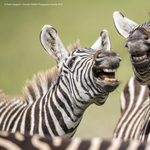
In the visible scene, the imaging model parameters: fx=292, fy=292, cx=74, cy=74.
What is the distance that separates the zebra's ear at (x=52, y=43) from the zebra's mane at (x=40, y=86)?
193 millimetres

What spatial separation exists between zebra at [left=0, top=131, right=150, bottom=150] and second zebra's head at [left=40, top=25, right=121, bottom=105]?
1.24m

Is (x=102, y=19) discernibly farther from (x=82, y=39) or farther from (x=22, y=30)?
(x=22, y=30)

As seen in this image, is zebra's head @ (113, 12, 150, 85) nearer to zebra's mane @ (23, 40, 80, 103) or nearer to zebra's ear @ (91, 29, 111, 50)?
zebra's ear @ (91, 29, 111, 50)

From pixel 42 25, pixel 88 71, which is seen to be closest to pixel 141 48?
pixel 88 71

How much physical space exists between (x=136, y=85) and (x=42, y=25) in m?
6.12

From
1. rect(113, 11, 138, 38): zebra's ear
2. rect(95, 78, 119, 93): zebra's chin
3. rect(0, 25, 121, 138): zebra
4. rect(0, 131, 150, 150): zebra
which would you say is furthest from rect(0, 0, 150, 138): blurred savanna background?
rect(0, 131, 150, 150): zebra

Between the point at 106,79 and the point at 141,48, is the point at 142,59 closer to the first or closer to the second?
the point at 141,48

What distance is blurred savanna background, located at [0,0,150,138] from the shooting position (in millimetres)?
9609

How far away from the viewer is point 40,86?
10.6 ft

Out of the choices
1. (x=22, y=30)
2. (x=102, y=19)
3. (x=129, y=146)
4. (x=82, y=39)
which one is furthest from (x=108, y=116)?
(x=129, y=146)

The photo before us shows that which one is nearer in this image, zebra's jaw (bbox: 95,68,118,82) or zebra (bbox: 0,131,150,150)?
zebra (bbox: 0,131,150,150)

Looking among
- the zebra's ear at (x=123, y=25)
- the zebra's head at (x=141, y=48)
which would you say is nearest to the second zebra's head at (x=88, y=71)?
the zebra's head at (x=141, y=48)

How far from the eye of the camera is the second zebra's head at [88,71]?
8.95 ft

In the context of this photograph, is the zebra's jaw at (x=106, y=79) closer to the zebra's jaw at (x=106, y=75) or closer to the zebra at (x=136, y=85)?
the zebra's jaw at (x=106, y=75)
